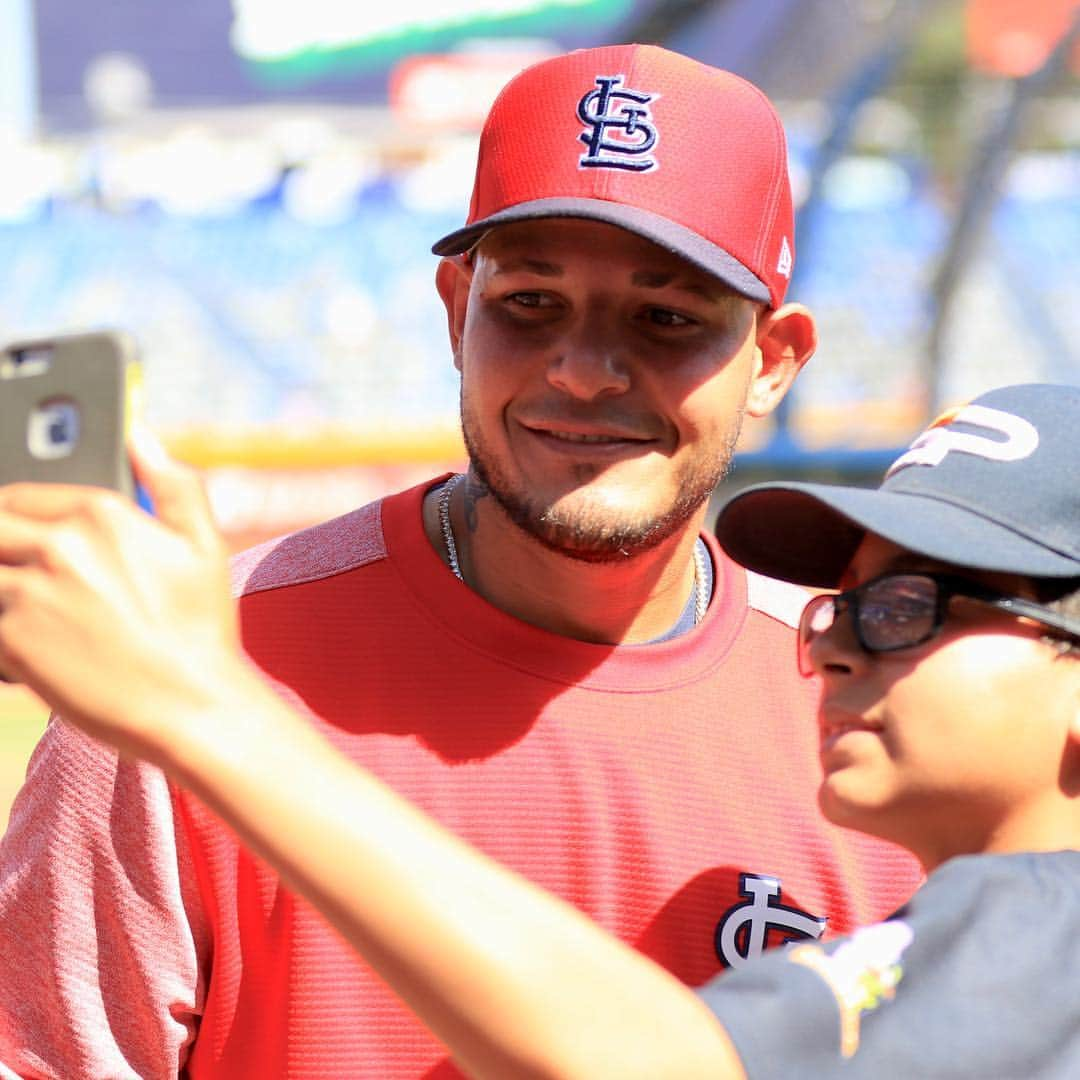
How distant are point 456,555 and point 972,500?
0.75m

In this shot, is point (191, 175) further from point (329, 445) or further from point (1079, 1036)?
point (1079, 1036)

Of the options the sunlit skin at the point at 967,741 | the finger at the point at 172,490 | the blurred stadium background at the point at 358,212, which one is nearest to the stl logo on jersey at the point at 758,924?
the sunlit skin at the point at 967,741

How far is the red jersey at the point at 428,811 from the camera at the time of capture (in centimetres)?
178

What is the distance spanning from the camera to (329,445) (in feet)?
45.2

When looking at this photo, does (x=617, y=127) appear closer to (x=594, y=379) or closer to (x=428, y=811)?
(x=594, y=379)

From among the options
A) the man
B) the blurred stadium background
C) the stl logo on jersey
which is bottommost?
the blurred stadium background

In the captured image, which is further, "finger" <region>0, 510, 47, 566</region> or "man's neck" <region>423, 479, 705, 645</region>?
"man's neck" <region>423, 479, 705, 645</region>

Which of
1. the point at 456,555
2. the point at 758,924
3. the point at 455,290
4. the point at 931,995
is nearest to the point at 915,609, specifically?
the point at 931,995

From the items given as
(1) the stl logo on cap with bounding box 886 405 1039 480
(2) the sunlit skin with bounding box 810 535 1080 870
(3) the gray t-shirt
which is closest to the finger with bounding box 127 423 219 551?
(3) the gray t-shirt

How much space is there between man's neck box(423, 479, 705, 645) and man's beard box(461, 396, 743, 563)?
0.09 feet

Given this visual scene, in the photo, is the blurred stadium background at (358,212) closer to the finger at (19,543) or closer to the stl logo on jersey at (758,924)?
the stl logo on jersey at (758,924)

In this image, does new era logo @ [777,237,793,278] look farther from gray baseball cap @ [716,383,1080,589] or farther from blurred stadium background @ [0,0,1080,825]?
blurred stadium background @ [0,0,1080,825]

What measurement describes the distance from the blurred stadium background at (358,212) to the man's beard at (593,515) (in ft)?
37.3

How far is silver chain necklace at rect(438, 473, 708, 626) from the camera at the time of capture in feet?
6.90
